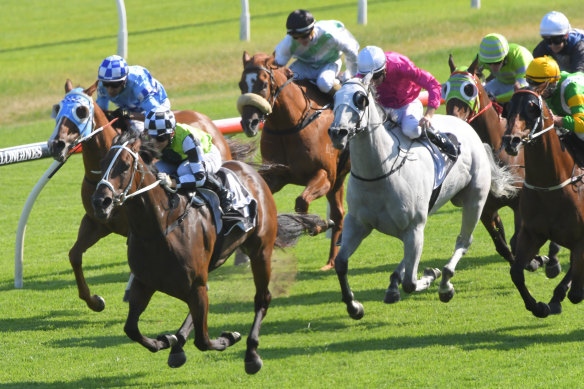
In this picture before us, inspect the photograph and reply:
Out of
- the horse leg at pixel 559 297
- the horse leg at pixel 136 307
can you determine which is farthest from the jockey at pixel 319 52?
the horse leg at pixel 136 307

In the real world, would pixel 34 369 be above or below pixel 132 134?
below

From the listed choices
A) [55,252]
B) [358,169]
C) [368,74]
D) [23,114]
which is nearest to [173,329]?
[358,169]

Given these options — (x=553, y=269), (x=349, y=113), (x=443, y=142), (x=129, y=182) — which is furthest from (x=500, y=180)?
(x=129, y=182)

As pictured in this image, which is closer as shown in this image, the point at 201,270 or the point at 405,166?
the point at 201,270

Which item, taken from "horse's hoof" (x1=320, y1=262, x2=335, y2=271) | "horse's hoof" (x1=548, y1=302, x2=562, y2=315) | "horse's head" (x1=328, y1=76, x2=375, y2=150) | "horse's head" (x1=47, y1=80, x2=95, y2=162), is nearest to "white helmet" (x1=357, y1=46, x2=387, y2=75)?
"horse's head" (x1=328, y1=76, x2=375, y2=150)

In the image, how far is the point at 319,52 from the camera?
9.41m

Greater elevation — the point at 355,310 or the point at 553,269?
the point at 355,310

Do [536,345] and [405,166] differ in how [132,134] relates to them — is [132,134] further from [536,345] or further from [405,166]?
[536,345]

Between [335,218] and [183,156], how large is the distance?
3613mm

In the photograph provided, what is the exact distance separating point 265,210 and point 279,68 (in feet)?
7.48

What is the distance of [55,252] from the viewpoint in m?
10.4

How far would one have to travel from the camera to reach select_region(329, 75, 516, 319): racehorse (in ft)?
21.6

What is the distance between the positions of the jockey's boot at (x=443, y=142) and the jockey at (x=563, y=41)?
1822mm

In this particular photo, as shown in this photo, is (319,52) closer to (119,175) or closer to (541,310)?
(541,310)
